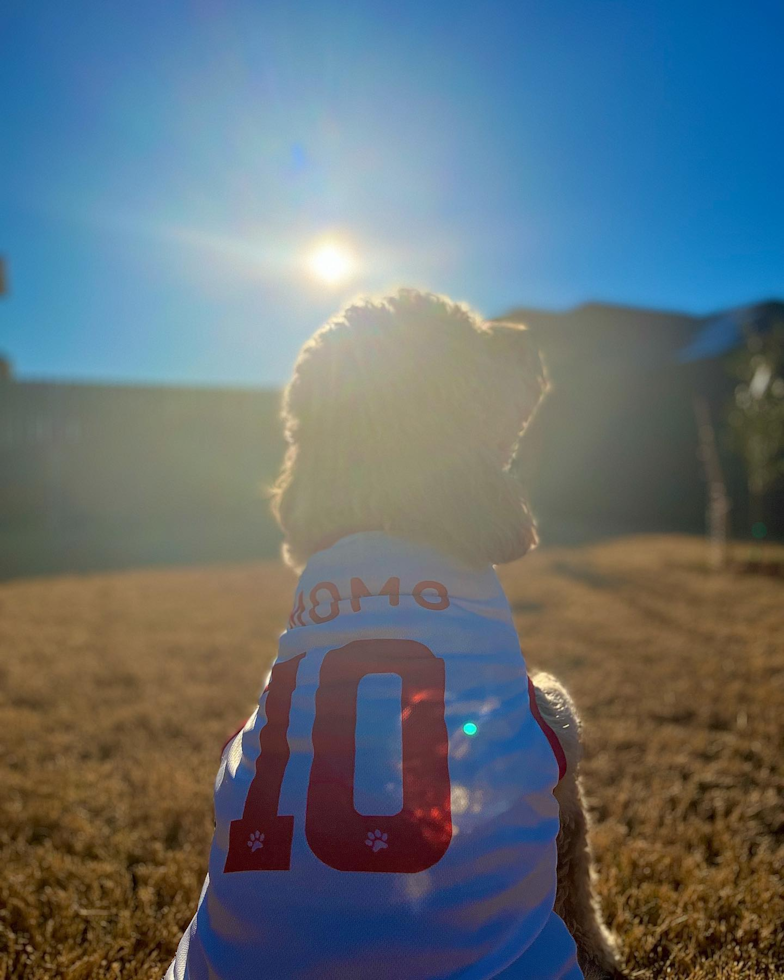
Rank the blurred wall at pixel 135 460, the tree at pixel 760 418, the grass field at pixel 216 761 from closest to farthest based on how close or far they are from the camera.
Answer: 1. the grass field at pixel 216 761
2. the tree at pixel 760 418
3. the blurred wall at pixel 135 460

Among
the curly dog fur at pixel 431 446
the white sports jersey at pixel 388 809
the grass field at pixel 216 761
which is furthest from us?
the grass field at pixel 216 761

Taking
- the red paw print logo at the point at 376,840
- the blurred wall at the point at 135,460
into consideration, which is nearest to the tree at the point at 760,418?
the blurred wall at the point at 135,460

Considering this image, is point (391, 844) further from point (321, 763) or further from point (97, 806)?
point (97, 806)

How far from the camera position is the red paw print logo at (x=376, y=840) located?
0.97 metres

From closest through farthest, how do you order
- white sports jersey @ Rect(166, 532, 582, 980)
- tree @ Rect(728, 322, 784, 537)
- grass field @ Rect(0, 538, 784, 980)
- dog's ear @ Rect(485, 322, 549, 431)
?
white sports jersey @ Rect(166, 532, 582, 980) → dog's ear @ Rect(485, 322, 549, 431) → grass field @ Rect(0, 538, 784, 980) → tree @ Rect(728, 322, 784, 537)

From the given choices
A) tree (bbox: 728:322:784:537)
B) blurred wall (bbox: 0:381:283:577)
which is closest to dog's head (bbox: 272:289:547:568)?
tree (bbox: 728:322:784:537)

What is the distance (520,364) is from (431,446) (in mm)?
334

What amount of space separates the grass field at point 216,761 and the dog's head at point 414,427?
3.97 feet

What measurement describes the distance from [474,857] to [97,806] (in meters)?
2.00

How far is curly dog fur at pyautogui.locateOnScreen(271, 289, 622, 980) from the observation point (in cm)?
139

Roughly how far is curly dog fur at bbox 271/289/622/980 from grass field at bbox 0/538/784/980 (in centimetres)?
50

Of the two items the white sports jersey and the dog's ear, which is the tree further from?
the white sports jersey

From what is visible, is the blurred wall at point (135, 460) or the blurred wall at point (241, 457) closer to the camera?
the blurred wall at point (241, 457)

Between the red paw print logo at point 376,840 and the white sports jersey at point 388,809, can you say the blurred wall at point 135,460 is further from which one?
the red paw print logo at point 376,840
